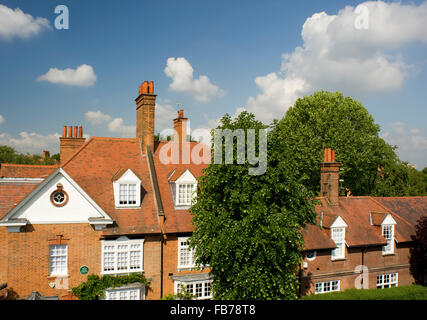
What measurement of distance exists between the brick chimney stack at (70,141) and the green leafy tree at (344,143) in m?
19.1

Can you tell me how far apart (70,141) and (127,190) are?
767 cm

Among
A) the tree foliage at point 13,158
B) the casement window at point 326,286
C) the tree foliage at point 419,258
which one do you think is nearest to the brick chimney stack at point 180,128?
the casement window at point 326,286

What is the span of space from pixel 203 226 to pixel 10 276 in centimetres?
1090

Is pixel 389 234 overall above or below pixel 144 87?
below

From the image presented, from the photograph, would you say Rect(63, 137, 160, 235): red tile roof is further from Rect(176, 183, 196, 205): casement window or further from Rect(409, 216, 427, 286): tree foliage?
Rect(409, 216, 427, 286): tree foliage

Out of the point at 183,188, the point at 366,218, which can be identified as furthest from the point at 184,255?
the point at 366,218

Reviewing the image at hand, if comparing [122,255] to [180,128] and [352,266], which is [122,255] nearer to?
[180,128]

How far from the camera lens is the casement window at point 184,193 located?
23.4m

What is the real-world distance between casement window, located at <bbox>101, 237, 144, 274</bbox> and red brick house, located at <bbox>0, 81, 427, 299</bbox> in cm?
6

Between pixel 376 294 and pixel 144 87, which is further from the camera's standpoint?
pixel 144 87

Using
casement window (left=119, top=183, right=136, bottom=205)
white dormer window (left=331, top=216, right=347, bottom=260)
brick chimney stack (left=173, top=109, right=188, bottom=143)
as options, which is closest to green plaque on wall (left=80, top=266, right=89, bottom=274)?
casement window (left=119, top=183, right=136, bottom=205)

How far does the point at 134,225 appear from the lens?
2128 cm

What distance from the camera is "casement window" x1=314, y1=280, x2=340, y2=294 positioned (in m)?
24.6
